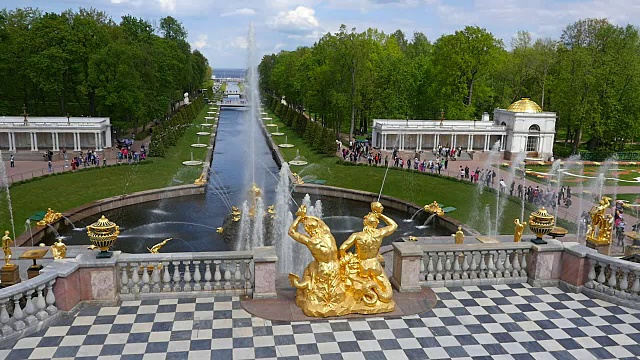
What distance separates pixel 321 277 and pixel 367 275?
3.64 feet

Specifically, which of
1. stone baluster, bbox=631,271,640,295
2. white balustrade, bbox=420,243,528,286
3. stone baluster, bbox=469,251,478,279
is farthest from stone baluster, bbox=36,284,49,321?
stone baluster, bbox=631,271,640,295

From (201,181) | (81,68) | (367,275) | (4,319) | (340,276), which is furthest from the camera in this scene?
(81,68)

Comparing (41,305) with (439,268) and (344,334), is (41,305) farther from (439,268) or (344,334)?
(439,268)

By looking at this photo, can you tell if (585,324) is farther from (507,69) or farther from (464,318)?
(507,69)

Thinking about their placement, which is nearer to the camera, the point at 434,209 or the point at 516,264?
the point at 516,264

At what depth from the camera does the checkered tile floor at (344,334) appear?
10633mm

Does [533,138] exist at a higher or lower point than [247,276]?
lower

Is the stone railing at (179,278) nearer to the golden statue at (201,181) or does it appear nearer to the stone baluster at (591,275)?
the stone baluster at (591,275)

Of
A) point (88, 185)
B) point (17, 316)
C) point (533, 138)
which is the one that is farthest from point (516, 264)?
point (533, 138)

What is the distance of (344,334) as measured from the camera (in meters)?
11.5

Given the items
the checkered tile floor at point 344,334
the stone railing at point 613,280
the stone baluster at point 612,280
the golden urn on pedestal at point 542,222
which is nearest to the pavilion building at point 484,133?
the golden urn on pedestal at point 542,222

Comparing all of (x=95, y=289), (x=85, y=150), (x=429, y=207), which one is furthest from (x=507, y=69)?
(x=95, y=289)

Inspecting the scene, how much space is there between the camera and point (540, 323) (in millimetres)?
12227

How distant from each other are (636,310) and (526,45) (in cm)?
7817
